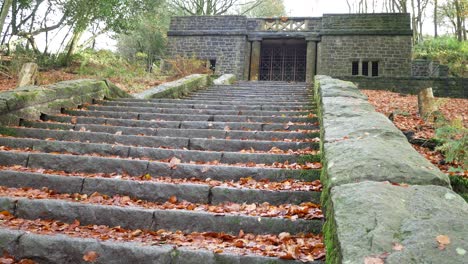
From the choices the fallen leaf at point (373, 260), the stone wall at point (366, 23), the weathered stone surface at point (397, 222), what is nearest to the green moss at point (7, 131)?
the weathered stone surface at point (397, 222)

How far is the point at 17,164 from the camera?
4523 millimetres

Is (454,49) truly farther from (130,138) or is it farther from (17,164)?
(17,164)

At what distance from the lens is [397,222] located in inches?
81.1

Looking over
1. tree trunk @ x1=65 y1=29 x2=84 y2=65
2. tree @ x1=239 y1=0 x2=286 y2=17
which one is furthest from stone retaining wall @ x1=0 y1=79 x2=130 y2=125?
tree @ x1=239 y1=0 x2=286 y2=17

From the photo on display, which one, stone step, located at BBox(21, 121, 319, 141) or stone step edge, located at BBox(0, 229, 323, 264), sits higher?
stone step, located at BBox(21, 121, 319, 141)

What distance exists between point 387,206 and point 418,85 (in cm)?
1328

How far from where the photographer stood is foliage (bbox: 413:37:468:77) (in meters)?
19.8

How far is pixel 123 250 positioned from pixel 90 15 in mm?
17262

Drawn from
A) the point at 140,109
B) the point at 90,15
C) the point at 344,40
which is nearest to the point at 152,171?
the point at 140,109

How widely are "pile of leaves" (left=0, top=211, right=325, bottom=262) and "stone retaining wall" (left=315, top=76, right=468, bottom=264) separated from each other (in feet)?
0.80

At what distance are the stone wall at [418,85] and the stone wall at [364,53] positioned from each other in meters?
5.76

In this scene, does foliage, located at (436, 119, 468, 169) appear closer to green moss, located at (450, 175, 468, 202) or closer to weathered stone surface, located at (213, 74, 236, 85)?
green moss, located at (450, 175, 468, 202)

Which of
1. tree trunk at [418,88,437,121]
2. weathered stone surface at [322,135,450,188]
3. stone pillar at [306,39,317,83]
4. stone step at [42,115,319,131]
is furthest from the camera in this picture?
stone pillar at [306,39,317,83]

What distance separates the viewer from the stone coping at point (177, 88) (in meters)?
9.84
